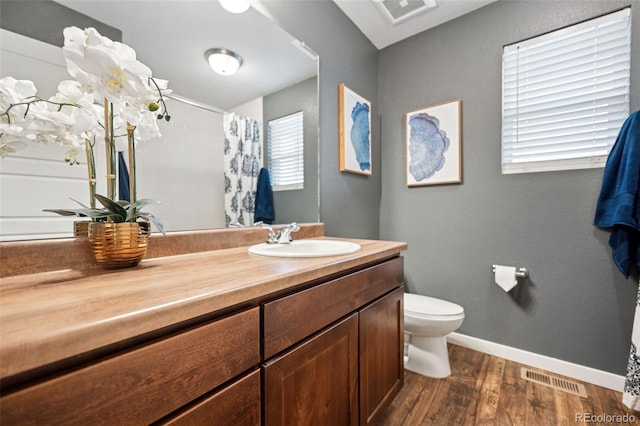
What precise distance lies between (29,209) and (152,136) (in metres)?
0.39

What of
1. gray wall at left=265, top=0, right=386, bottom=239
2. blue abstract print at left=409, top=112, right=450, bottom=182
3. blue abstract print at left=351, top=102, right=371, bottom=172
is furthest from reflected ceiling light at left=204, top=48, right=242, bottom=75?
blue abstract print at left=409, top=112, right=450, bottom=182

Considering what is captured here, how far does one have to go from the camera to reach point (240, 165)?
1325 millimetres

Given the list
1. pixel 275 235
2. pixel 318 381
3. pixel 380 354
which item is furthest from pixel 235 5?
pixel 380 354

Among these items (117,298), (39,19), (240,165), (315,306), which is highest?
(39,19)

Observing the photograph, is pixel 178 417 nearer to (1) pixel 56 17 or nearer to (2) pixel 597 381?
(1) pixel 56 17

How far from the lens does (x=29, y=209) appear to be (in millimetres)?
757

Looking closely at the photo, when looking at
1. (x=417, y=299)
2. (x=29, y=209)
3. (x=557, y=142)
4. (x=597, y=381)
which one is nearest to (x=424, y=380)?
(x=417, y=299)

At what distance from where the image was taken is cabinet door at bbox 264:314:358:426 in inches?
27.0

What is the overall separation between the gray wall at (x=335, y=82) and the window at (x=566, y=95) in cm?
99

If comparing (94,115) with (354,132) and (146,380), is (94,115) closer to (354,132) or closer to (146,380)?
(146,380)

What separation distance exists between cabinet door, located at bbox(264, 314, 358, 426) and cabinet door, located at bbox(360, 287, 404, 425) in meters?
0.07

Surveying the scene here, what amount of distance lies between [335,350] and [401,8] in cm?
223

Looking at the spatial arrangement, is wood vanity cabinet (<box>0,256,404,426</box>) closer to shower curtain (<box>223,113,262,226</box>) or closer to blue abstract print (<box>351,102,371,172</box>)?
shower curtain (<box>223,113,262,226</box>)

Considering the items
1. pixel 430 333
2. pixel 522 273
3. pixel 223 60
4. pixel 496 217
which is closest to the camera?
pixel 223 60
